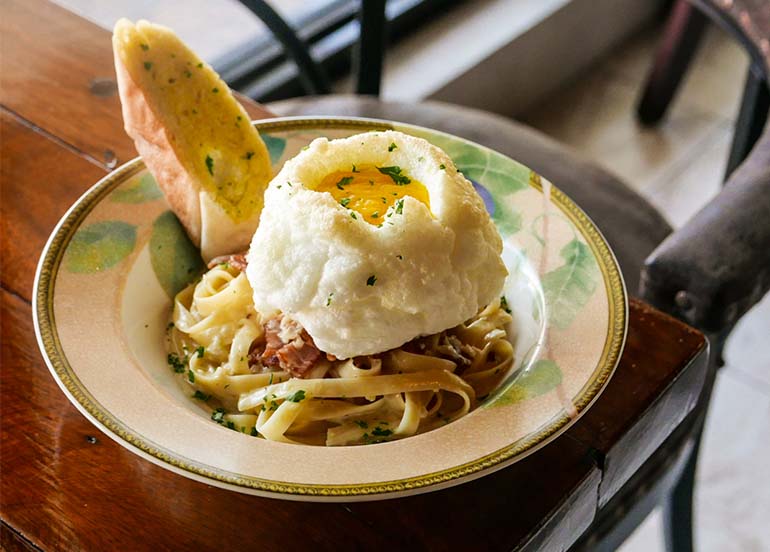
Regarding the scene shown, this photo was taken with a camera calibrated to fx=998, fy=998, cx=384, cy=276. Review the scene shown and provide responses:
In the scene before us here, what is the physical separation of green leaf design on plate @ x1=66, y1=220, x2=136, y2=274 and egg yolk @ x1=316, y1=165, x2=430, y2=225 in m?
0.22

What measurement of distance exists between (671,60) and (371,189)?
6.64 ft

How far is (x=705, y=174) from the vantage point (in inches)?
102

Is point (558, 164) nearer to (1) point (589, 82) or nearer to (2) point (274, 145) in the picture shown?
(2) point (274, 145)

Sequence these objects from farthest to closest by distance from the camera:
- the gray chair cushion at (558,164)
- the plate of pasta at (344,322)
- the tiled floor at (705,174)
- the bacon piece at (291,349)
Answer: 1. the tiled floor at (705,174)
2. the gray chair cushion at (558,164)
3. the bacon piece at (291,349)
4. the plate of pasta at (344,322)

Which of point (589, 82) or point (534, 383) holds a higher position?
point (534, 383)

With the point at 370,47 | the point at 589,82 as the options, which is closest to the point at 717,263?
the point at 370,47

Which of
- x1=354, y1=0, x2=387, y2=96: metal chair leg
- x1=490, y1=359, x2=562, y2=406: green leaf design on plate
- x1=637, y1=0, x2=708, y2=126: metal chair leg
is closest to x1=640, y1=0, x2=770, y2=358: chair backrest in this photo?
x1=490, y1=359, x2=562, y2=406: green leaf design on plate

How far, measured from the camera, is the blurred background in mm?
1952

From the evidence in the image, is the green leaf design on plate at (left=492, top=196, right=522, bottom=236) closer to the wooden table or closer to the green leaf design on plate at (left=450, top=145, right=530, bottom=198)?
the green leaf design on plate at (left=450, top=145, right=530, bottom=198)

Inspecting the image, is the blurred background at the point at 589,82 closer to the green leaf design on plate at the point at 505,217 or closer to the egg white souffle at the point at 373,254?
the green leaf design on plate at the point at 505,217

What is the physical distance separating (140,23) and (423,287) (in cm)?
42

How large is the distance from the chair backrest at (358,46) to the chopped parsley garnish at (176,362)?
82 cm

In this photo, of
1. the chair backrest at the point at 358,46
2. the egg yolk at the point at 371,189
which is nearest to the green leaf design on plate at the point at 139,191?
the egg yolk at the point at 371,189

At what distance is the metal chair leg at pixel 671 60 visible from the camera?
8.42ft
